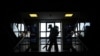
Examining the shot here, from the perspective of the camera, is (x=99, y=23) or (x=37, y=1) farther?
(x=37, y=1)

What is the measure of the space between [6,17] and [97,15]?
12.0 feet

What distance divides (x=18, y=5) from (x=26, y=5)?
331mm

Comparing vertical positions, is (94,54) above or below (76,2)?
below

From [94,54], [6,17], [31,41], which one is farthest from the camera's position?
[31,41]

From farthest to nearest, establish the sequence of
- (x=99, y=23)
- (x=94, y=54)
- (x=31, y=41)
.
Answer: (x=31, y=41)
(x=99, y=23)
(x=94, y=54)

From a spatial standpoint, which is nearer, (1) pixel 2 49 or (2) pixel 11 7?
(1) pixel 2 49

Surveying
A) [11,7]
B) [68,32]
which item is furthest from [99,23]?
[68,32]

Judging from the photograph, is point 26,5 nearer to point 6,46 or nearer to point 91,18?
point 6,46

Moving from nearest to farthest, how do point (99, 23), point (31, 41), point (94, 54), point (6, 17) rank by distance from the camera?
point (94, 54) → point (99, 23) → point (6, 17) → point (31, 41)

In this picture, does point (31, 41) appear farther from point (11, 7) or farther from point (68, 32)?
point (11, 7)

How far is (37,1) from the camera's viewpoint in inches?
345

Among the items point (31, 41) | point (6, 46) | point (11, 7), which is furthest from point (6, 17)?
point (31, 41)

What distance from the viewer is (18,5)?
8.62 m

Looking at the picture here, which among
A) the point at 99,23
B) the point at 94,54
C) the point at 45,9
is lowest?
the point at 94,54
